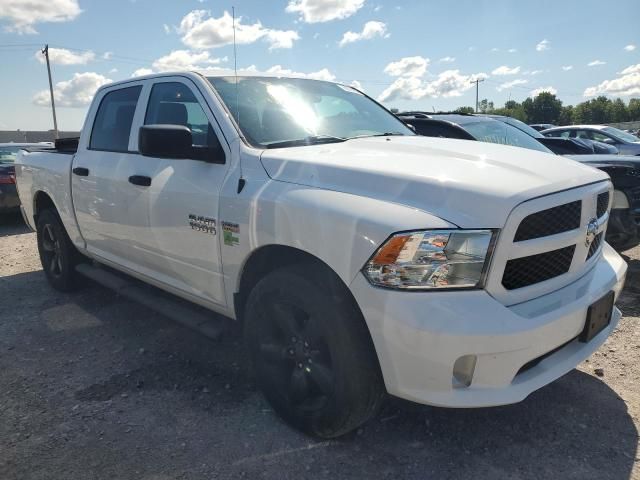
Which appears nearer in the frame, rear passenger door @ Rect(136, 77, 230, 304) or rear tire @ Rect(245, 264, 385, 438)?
rear tire @ Rect(245, 264, 385, 438)

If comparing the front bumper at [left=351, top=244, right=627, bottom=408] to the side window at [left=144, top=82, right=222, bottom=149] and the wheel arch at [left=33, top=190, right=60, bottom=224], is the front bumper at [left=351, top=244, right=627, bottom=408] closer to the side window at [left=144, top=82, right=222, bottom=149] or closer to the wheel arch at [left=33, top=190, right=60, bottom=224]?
the side window at [left=144, top=82, right=222, bottom=149]

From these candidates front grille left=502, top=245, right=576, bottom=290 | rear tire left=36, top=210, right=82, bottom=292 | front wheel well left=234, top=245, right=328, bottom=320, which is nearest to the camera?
front grille left=502, top=245, right=576, bottom=290

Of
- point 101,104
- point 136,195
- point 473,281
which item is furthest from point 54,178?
point 473,281

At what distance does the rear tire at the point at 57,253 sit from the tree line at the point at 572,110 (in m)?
99.7

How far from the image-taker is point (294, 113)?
3207 mm

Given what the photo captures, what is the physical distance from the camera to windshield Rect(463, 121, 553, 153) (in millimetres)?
6066

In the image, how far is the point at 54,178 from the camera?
4.82 metres

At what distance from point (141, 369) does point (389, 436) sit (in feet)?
5.94

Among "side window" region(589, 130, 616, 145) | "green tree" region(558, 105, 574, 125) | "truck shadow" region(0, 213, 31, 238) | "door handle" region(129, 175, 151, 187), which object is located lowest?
"truck shadow" region(0, 213, 31, 238)

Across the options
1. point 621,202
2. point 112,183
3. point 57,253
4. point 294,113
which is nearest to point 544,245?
point 294,113

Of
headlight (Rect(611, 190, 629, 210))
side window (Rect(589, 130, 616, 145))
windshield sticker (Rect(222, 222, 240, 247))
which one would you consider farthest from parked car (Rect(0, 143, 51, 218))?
side window (Rect(589, 130, 616, 145))

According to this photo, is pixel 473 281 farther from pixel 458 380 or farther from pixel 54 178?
pixel 54 178

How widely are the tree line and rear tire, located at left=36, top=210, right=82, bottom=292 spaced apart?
3924 inches

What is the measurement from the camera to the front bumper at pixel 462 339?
2.04 metres
